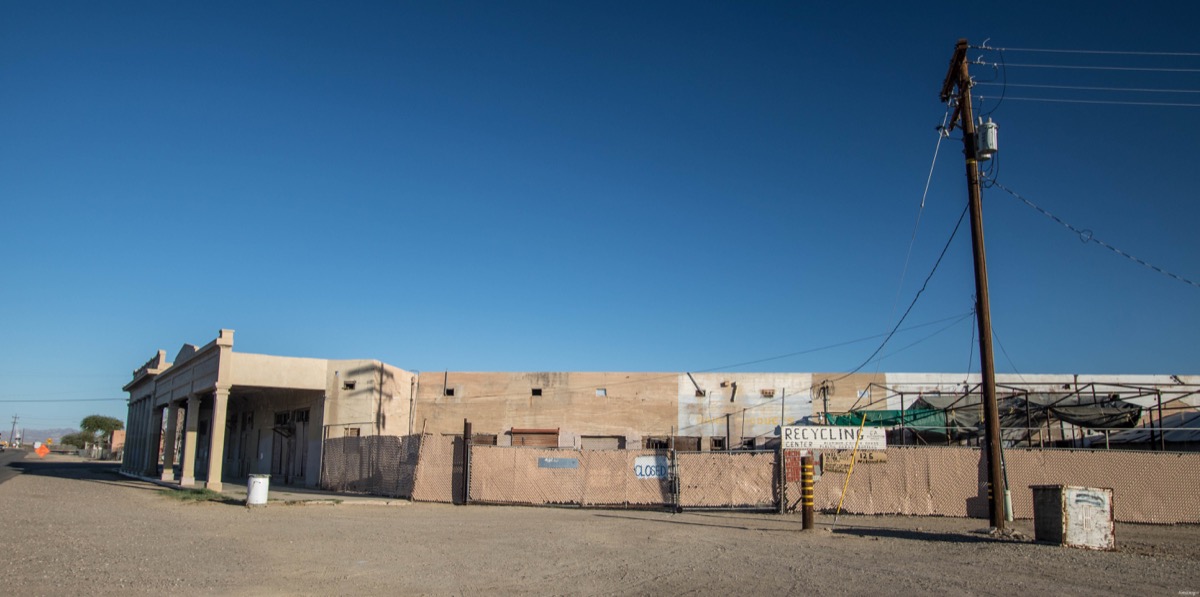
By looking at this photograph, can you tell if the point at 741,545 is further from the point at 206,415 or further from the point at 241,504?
the point at 206,415

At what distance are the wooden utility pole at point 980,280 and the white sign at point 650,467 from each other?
315 inches

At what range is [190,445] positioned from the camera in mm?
32812

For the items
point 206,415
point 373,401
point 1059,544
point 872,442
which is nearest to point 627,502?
point 872,442

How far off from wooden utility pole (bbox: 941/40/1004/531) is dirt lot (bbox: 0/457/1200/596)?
1.09 meters

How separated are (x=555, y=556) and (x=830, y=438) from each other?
33.1ft

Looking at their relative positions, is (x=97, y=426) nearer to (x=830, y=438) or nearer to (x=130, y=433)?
(x=130, y=433)

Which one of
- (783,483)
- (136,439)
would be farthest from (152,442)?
(783,483)

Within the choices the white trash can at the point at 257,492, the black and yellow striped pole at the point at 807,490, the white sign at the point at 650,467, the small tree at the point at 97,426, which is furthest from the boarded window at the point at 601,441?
the small tree at the point at 97,426

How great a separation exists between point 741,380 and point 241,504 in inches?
1036

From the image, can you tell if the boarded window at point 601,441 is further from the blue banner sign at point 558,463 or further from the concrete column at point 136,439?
the concrete column at point 136,439

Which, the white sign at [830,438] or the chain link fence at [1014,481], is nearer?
the chain link fence at [1014,481]

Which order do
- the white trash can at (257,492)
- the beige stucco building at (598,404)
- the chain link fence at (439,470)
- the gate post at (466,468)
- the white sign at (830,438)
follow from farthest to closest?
the beige stucco building at (598,404)
the chain link fence at (439,470)
the gate post at (466,468)
the white trash can at (257,492)
the white sign at (830,438)

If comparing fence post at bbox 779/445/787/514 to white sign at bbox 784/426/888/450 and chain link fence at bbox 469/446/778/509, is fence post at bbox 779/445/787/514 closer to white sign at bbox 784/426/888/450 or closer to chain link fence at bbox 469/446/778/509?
chain link fence at bbox 469/446/778/509

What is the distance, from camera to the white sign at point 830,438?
787 inches
